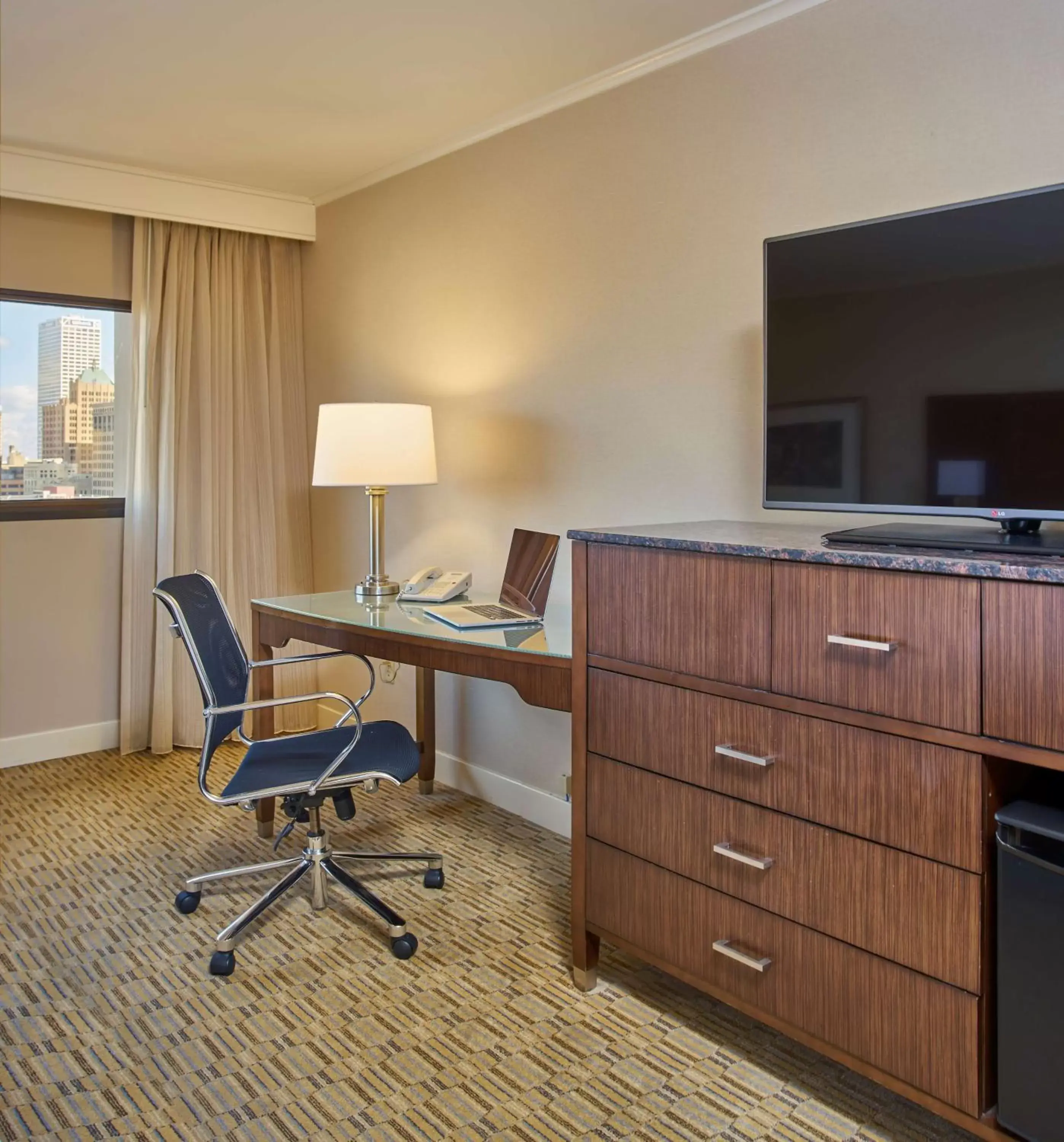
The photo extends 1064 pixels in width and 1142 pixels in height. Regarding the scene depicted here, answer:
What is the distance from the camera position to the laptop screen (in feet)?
9.39

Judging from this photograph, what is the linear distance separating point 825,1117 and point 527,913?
40.5 inches

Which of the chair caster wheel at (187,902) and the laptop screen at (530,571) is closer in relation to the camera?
the chair caster wheel at (187,902)

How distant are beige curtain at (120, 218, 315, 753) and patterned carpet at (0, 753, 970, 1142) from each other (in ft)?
3.91

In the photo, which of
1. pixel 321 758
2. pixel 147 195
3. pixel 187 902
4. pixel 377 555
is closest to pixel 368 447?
pixel 377 555

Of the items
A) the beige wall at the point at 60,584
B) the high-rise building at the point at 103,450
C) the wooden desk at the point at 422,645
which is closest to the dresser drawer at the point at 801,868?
the wooden desk at the point at 422,645

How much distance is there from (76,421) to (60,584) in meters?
0.71

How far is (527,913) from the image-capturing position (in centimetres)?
272

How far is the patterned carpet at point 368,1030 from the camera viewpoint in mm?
1884

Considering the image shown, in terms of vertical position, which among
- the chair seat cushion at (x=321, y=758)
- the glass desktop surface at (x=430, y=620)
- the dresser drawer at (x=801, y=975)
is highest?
the glass desktop surface at (x=430, y=620)

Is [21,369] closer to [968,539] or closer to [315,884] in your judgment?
[315,884]

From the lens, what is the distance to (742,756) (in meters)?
1.91

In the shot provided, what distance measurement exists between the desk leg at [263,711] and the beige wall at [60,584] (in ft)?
4.17

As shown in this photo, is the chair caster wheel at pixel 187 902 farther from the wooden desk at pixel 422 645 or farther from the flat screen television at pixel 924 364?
the flat screen television at pixel 924 364

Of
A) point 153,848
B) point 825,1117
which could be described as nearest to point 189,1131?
point 825,1117
